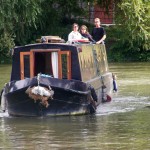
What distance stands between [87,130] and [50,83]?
185 centimetres

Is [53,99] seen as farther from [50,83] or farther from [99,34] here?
[99,34]

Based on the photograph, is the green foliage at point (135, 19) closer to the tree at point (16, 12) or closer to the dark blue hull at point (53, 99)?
the tree at point (16, 12)

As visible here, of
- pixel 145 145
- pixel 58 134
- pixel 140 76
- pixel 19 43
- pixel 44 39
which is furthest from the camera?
pixel 19 43

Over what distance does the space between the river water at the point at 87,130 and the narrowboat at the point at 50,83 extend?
0.27m

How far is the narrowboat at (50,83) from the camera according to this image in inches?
639

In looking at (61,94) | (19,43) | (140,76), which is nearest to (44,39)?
(61,94)

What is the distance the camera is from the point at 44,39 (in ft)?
57.6

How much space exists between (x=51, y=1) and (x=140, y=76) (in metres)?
17.3

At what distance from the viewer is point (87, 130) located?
579 inches

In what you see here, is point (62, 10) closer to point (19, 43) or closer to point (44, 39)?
point (19, 43)

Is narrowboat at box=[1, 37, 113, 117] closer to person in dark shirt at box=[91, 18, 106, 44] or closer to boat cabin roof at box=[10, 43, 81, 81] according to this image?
boat cabin roof at box=[10, 43, 81, 81]

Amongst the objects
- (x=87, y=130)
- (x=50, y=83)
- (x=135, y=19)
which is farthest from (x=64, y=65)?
(x=135, y=19)

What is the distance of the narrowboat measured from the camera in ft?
53.2

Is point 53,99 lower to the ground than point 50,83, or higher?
lower
